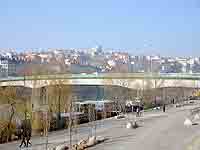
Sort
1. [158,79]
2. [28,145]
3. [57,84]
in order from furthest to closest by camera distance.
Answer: [158,79] → [57,84] → [28,145]

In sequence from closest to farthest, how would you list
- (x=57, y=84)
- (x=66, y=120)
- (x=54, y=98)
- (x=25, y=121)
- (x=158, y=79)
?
(x=25, y=121) → (x=66, y=120) → (x=54, y=98) → (x=57, y=84) → (x=158, y=79)

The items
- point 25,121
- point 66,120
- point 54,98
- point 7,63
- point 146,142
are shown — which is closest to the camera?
point 146,142

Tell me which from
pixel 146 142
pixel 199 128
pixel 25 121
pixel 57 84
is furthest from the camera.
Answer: pixel 57 84

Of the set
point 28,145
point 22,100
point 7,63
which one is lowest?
point 28,145

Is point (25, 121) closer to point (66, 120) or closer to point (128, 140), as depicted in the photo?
point (66, 120)

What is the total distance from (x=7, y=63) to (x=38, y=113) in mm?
109606

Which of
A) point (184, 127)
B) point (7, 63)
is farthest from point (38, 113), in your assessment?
point (7, 63)

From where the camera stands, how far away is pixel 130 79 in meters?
64.0

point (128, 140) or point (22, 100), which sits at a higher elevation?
point (22, 100)

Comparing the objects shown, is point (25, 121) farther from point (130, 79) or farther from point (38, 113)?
point (130, 79)

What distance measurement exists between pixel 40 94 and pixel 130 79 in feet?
90.5

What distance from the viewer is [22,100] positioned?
30.4m

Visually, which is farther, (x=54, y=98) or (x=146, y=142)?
(x=54, y=98)

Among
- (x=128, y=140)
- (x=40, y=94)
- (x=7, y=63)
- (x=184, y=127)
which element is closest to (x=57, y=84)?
(x=40, y=94)
